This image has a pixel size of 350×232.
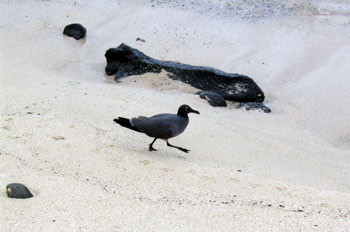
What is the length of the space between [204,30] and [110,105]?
3519 mm

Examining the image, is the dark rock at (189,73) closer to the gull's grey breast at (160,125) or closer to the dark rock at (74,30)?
the dark rock at (74,30)

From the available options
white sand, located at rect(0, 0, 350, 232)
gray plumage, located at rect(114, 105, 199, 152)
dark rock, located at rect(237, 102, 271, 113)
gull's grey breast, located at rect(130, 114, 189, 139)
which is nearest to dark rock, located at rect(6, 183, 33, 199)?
white sand, located at rect(0, 0, 350, 232)

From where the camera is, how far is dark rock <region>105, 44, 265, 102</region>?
7.52 metres

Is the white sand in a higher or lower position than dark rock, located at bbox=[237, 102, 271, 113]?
higher

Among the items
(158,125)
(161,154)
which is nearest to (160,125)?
(158,125)

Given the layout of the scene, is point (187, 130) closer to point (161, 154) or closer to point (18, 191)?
point (161, 154)

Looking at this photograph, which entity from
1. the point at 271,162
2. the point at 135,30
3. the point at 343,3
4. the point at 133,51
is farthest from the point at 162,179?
the point at 343,3

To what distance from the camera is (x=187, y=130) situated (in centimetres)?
604

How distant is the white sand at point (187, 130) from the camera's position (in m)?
3.68

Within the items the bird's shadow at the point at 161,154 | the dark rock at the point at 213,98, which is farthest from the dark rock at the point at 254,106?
the bird's shadow at the point at 161,154

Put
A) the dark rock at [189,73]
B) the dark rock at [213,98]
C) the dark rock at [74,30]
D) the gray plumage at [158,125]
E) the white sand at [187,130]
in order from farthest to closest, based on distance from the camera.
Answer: the dark rock at [74,30] < the dark rock at [189,73] < the dark rock at [213,98] < the gray plumage at [158,125] < the white sand at [187,130]

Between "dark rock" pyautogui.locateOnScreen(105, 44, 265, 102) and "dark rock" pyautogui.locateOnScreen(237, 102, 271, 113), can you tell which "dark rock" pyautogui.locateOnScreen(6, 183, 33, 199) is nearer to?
"dark rock" pyautogui.locateOnScreen(237, 102, 271, 113)

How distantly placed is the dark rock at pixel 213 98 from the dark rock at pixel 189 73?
0.24 metres

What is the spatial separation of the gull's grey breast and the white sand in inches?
8.3
